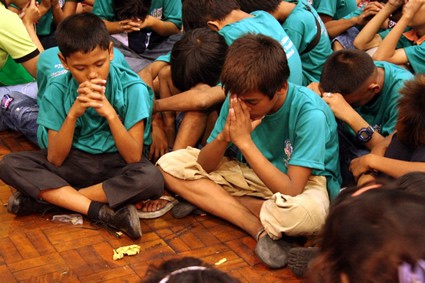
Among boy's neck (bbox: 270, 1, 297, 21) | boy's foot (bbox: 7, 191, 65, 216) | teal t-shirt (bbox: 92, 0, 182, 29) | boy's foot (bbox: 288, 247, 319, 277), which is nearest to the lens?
boy's foot (bbox: 288, 247, 319, 277)

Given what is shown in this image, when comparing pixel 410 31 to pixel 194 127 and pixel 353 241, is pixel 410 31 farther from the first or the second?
pixel 353 241

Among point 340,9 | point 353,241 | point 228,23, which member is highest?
point 353,241

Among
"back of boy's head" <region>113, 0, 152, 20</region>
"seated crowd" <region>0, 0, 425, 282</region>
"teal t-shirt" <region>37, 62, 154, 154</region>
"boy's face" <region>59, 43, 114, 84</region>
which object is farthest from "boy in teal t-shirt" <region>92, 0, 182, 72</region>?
"boy's face" <region>59, 43, 114, 84</region>

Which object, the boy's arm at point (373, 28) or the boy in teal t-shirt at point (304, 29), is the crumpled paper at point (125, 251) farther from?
the boy's arm at point (373, 28)

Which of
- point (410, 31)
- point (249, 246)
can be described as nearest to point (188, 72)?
point (249, 246)

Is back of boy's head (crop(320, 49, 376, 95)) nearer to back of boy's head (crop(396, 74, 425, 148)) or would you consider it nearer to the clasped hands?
back of boy's head (crop(396, 74, 425, 148))

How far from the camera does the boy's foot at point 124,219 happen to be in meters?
2.55

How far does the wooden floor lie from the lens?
2344mm

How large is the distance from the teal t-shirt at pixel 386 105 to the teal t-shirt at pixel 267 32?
37 centimetres

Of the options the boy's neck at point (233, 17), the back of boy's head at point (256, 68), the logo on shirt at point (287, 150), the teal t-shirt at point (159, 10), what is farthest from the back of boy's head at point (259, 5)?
the logo on shirt at point (287, 150)

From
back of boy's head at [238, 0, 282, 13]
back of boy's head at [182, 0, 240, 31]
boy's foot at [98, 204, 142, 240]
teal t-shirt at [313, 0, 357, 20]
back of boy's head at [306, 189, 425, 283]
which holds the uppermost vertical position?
back of boy's head at [306, 189, 425, 283]

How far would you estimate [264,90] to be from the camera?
2418mm

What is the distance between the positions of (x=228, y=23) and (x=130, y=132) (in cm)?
87

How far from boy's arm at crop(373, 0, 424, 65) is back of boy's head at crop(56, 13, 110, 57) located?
149 centimetres
